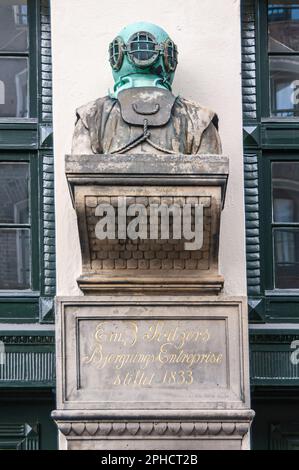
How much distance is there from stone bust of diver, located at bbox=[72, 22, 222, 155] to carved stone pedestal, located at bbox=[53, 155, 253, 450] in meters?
0.23

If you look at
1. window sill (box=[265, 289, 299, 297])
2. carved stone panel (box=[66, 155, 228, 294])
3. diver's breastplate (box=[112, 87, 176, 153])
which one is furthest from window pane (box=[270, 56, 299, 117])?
window sill (box=[265, 289, 299, 297])

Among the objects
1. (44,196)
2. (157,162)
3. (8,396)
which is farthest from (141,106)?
(8,396)

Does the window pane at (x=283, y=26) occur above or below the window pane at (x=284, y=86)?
above

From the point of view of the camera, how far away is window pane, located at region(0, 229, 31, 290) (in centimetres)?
858

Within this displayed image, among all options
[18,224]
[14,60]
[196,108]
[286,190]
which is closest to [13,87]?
[14,60]

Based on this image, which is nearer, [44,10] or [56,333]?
[56,333]

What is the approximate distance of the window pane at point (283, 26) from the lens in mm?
8906

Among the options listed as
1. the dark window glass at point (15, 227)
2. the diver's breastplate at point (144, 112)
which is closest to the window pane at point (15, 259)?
the dark window glass at point (15, 227)

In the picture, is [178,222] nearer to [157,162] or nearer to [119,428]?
[157,162]

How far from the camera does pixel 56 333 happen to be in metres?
8.09

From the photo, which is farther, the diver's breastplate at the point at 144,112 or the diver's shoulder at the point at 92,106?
the diver's shoulder at the point at 92,106

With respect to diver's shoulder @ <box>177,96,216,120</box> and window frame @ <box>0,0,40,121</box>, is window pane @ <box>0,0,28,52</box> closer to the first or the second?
window frame @ <box>0,0,40,121</box>

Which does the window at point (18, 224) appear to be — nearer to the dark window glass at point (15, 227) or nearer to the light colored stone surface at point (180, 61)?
the dark window glass at point (15, 227)

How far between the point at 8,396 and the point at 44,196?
1.33 metres
